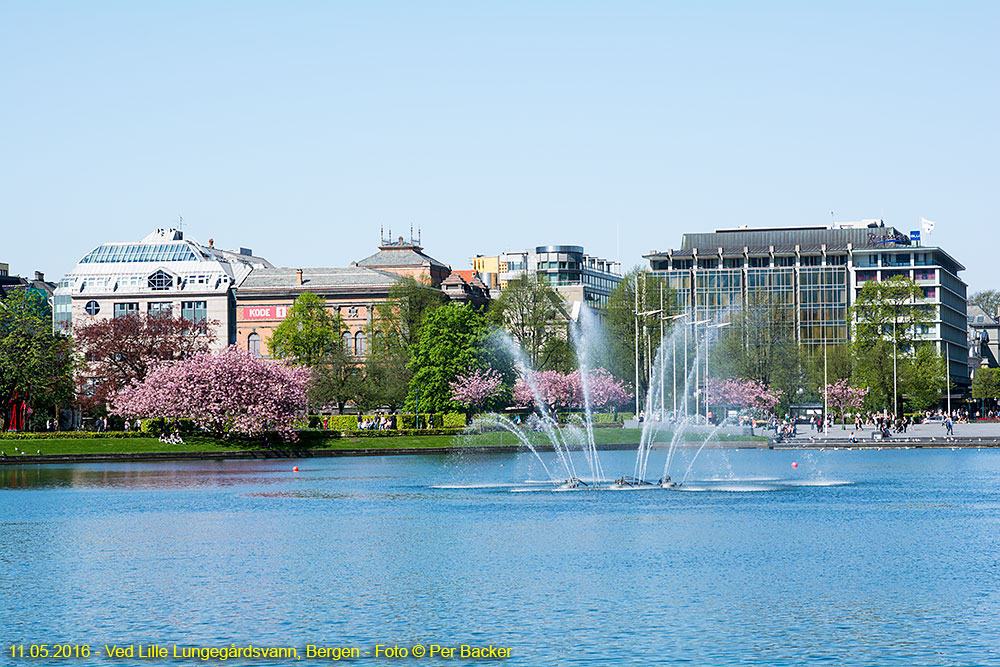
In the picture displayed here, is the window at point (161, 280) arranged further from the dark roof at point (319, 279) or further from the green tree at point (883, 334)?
the green tree at point (883, 334)

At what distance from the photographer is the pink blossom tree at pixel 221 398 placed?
12075 centimetres

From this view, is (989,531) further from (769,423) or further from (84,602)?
(769,423)

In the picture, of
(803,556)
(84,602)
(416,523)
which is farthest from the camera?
(416,523)

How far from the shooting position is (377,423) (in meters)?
135

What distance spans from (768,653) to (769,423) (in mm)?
113125

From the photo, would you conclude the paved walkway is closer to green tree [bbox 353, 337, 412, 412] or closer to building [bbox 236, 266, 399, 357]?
green tree [bbox 353, 337, 412, 412]

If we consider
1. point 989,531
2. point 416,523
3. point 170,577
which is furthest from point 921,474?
point 170,577

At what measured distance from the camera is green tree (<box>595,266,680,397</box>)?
493ft

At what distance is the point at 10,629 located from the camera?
113 feet

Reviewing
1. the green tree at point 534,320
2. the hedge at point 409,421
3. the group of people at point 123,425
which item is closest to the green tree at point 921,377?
the green tree at point 534,320

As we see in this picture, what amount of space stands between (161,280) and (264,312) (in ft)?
56.7

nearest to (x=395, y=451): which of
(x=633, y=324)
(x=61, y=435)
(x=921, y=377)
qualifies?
(x=61, y=435)

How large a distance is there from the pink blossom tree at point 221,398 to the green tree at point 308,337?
2484cm

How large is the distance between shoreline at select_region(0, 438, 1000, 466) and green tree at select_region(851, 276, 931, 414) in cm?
2997
